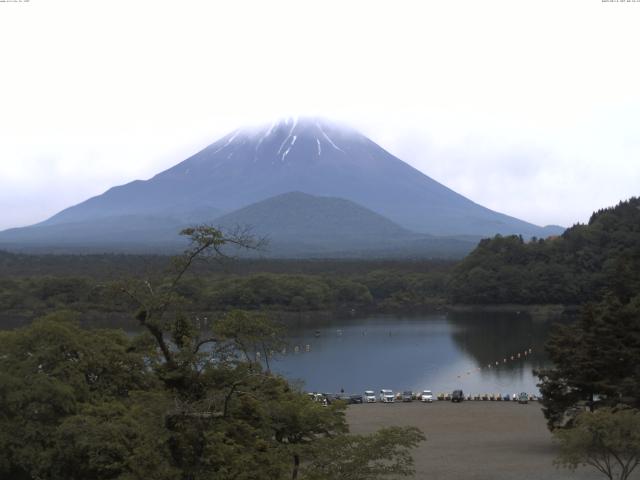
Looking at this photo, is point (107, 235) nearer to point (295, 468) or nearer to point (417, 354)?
point (417, 354)

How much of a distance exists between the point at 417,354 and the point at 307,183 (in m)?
136

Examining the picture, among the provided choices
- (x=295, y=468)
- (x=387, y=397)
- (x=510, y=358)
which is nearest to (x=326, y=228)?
(x=510, y=358)

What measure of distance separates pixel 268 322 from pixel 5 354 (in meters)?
7.38

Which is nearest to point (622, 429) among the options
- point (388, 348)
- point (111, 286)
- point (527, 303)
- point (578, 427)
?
point (578, 427)

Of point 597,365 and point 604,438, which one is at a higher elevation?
point 597,365

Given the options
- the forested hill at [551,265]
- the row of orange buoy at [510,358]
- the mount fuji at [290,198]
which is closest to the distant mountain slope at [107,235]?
the mount fuji at [290,198]

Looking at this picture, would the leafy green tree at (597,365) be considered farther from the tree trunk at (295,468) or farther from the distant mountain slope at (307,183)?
the distant mountain slope at (307,183)

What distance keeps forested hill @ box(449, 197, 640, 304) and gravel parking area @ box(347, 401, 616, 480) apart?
3162cm

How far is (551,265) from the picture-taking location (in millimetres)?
56906

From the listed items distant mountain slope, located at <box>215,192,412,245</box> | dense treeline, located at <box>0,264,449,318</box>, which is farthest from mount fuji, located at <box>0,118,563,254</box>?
dense treeline, located at <box>0,264,449,318</box>

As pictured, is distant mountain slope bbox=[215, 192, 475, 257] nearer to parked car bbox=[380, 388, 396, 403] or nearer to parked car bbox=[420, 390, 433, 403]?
parked car bbox=[380, 388, 396, 403]

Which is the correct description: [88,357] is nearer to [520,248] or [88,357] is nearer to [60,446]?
[60,446]

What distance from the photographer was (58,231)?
158m

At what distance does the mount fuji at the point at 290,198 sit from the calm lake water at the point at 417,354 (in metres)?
94.3
